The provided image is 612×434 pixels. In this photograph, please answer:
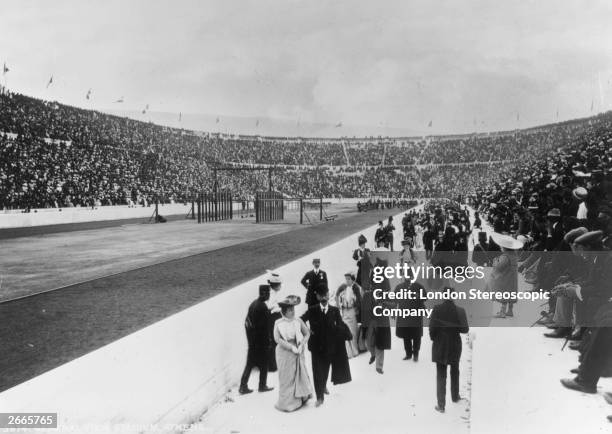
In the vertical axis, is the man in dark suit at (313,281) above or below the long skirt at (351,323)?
above

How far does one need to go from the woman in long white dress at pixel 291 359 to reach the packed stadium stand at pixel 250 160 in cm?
554

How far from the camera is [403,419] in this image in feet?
18.6

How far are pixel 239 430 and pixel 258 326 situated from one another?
152 cm

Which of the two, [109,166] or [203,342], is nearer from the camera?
[203,342]

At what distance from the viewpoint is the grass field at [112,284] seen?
8.00 meters

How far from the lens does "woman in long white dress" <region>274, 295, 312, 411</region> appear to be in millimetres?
6074

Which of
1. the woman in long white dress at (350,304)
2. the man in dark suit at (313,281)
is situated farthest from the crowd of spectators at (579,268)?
the man in dark suit at (313,281)

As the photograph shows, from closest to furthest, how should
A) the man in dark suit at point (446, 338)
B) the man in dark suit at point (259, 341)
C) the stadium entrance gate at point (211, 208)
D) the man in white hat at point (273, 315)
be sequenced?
the man in dark suit at point (446, 338) < the man in dark suit at point (259, 341) < the man in white hat at point (273, 315) < the stadium entrance gate at point (211, 208)

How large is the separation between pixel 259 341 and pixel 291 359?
75 cm

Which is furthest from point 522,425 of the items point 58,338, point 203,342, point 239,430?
point 58,338

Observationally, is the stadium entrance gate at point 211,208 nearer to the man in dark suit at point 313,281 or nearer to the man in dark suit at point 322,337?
the man in dark suit at point 313,281

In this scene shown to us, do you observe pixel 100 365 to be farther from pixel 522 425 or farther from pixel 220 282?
pixel 220 282

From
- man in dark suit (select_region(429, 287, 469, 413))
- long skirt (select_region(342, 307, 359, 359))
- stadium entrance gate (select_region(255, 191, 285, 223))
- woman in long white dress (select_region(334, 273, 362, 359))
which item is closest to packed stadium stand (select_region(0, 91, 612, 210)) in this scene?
man in dark suit (select_region(429, 287, 469, 413))

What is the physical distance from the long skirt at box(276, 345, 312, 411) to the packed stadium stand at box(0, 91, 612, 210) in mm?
5716
